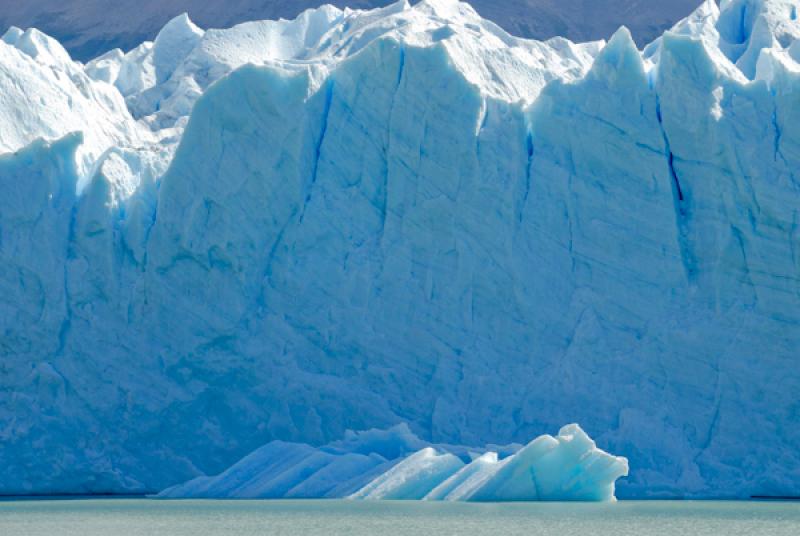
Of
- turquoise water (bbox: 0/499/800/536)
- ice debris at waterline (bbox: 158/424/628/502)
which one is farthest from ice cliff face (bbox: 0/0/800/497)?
turquoise water (bbox: 0/499/800/536)

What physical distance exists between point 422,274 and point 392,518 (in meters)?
5.64

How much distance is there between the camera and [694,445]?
18.4 metres

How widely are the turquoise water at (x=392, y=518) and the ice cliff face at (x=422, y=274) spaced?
2.09m

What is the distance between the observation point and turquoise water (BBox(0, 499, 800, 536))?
1298 cm

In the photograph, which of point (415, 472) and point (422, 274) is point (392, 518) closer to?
point (415, 472)

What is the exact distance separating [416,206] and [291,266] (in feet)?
5.61

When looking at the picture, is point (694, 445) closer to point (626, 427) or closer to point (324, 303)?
point (626, 427)

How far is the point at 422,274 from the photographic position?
19375 mm

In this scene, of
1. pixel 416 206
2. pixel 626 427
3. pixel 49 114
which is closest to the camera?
pixel 626 427

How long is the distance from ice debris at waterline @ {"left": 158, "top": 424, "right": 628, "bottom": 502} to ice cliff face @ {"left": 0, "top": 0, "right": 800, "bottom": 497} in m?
1.37

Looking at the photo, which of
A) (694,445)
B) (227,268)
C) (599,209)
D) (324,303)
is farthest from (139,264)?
(694,445)

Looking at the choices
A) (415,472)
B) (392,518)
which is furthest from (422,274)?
(392,518)

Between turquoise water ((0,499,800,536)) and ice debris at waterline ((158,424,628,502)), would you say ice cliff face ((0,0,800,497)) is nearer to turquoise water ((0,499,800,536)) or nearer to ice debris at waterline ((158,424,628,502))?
ice debris at waterline ((158,424,628,502))

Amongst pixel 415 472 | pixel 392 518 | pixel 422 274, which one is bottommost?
pixel 415 472
